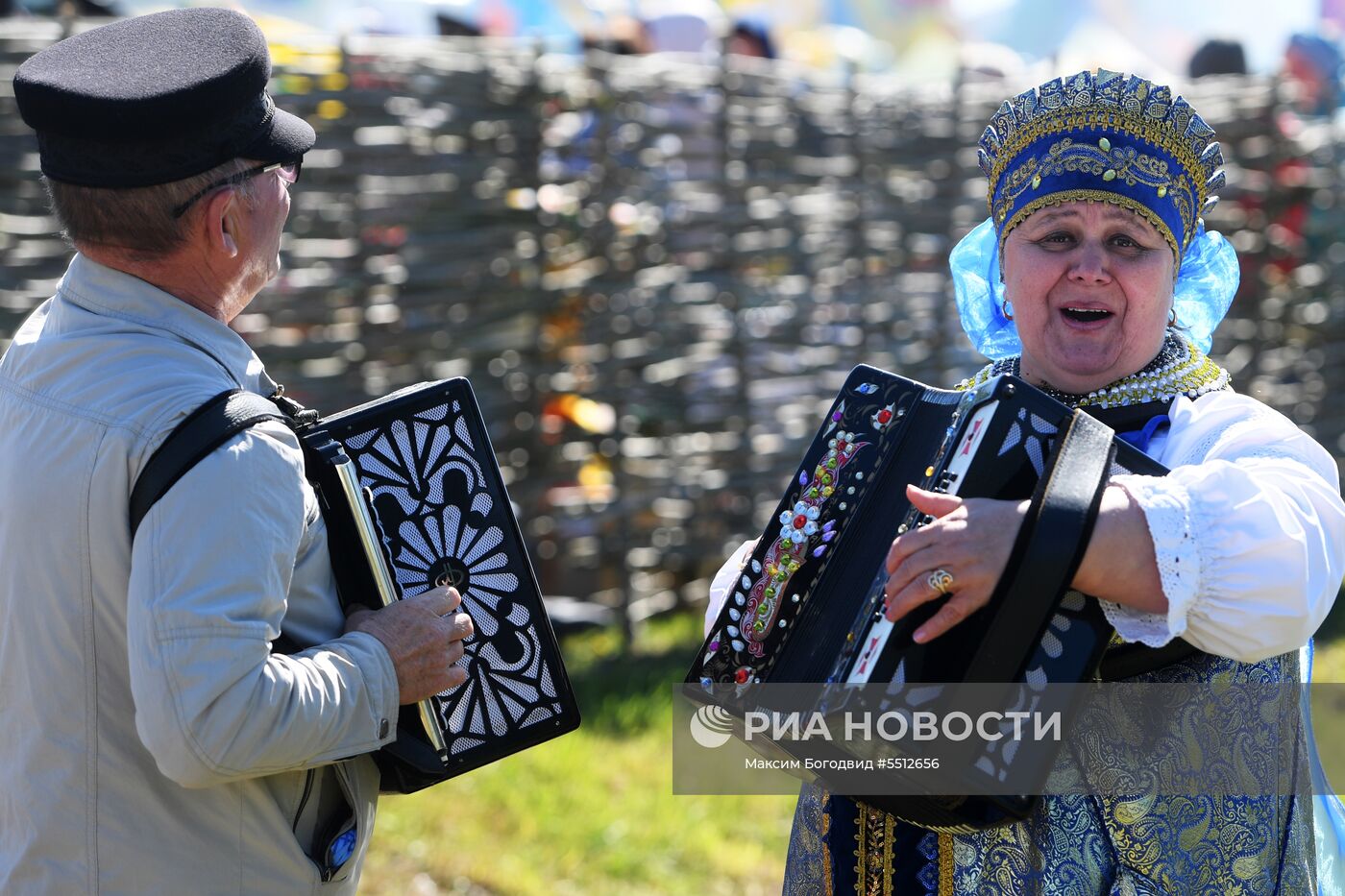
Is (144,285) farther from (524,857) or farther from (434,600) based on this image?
(524,857)

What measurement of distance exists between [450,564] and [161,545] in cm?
51

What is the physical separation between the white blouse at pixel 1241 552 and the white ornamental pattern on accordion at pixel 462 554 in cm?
92

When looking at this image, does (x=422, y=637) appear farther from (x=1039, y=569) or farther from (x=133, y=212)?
(x=1039, y=569)

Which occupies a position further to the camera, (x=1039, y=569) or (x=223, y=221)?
(x=223, y=221)

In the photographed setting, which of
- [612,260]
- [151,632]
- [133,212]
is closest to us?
[151,632]

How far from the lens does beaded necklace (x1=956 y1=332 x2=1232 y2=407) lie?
2.01m

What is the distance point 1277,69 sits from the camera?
24.0 ft

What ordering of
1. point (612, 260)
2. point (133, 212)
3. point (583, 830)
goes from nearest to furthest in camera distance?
point (133, 212) < point (583, 830) < point (612, 260)

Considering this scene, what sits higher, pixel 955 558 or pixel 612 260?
pixel 955 558

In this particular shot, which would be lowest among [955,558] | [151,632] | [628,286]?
[628,286]

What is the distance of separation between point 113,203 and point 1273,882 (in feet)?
6.28

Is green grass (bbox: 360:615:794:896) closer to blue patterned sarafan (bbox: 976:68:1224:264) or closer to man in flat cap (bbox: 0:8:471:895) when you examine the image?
man in flat cap (bbox: 0:8:471:895)

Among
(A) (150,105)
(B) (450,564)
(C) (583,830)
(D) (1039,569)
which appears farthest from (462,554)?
(C) (583,830)

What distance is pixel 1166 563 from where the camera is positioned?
5.38 feet
